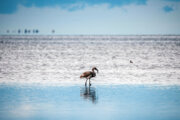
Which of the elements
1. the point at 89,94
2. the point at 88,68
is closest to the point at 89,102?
the point at 89,94

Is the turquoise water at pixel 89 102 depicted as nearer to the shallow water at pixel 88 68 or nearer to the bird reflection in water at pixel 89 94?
the bird reflection in water at pixel 89 94

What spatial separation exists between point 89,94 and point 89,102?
2.23 metres

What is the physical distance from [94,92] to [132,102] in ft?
11.2

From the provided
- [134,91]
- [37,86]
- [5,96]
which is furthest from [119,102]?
[37,86]

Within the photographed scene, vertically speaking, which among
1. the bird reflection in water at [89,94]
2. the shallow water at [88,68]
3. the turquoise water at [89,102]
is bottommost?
the shallow water at [88,68]

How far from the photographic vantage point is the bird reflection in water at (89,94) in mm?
Result: 16141

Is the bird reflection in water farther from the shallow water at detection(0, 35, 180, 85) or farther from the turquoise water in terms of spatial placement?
the shallow water at detection(0, 35, 180, 85)

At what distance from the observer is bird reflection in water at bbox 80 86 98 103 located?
16.1 meters

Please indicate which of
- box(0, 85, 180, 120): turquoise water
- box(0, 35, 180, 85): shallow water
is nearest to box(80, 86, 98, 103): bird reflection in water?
box(0, 85, 180, 120): turquoise water

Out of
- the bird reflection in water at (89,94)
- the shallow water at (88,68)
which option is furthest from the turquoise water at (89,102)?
the shallow water at (88,68)

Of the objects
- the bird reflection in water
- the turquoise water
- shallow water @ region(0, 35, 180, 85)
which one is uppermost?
the turquoise water

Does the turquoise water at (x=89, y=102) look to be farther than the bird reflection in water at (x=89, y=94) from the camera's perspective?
No

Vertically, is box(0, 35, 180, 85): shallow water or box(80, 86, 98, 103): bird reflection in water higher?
box(80, 86, 98, 103): bird reflection in water

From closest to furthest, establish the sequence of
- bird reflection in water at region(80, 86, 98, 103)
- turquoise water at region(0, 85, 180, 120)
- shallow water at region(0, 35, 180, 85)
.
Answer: turquoise water at region(0, 85, 180, 120) < bird reflection in water at region(80, 86, 98, 103) < shallow water at region(0, 35, 180, 85)
